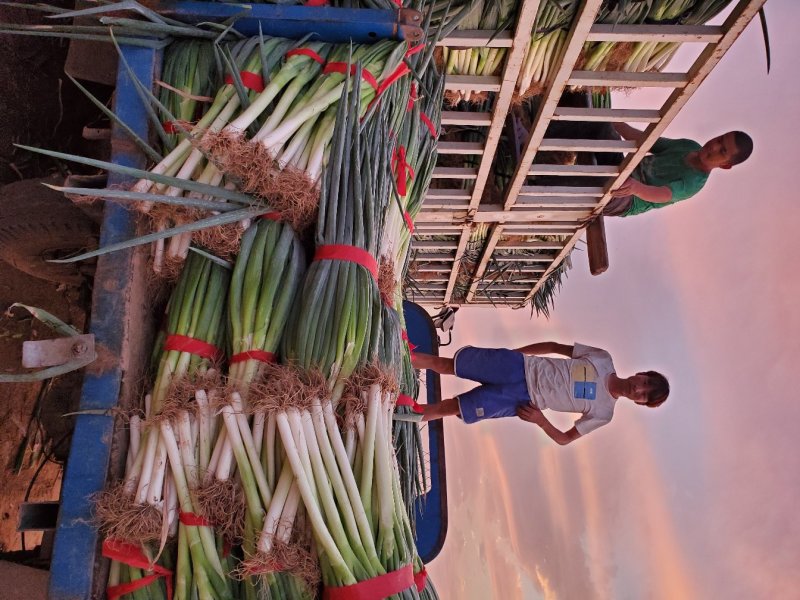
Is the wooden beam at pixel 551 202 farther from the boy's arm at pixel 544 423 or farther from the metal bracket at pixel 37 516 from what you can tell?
the metal bracket at pixel 37 516

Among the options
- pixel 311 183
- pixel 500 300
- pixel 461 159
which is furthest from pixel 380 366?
pixel 500 300

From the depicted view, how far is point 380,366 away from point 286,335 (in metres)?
0.25

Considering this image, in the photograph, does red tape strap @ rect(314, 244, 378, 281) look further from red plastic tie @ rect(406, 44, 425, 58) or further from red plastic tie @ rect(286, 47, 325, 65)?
red plastic tie @ rect(406, 44, 425, 58)

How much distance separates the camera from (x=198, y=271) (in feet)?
4.74

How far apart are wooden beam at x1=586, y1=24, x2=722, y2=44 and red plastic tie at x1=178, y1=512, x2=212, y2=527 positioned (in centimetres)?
236

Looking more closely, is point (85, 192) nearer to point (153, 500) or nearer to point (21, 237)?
point (153, 500)

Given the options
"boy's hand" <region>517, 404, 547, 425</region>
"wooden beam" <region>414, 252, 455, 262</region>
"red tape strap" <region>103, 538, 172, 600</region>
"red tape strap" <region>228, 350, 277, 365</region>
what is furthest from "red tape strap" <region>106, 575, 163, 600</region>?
"wooden beam" <region>414, 252, 455, 262</region>

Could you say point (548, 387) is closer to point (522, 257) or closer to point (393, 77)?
point (522, 257)

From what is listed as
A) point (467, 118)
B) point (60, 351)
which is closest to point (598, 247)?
point (467, 118)

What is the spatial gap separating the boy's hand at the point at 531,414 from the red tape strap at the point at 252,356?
8.17ft

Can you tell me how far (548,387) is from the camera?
3521 mm

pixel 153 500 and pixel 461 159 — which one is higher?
pixel 461 159

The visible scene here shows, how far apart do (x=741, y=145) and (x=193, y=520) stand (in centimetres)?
359

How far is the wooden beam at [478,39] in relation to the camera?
2.37 metres
